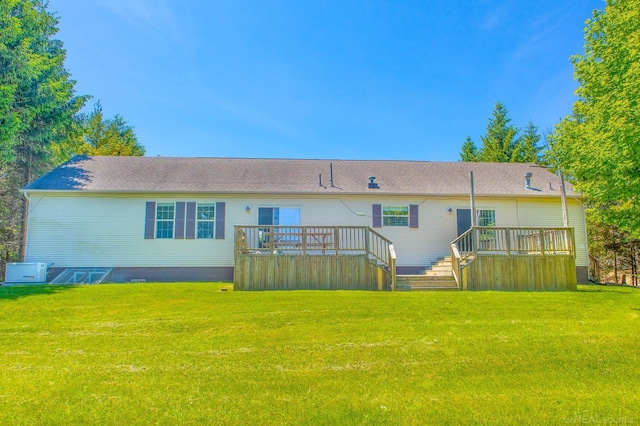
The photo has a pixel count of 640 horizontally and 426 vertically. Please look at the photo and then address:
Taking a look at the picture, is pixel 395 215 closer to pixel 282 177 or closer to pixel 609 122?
pixel 282 177

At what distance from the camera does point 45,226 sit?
37.9 feet

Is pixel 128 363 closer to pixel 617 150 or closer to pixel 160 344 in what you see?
pixel 160 344

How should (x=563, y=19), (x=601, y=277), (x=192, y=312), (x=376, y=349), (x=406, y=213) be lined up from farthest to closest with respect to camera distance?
1. (x=601, y=277)
2. (x=563, y=19)
3. (x=406, y=213)
4. (x=192, y=312)
5. (x=376, y=349)

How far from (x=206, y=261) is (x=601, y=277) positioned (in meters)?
19.0

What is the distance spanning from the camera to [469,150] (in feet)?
94.9

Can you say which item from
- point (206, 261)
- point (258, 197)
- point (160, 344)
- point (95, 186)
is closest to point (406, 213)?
point (258, 197)

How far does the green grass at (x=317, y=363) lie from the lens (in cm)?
292

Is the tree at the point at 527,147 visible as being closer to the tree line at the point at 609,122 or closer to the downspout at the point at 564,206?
the tree line at the point at 609,122

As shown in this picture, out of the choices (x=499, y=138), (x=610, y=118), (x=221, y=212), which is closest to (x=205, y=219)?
(x=221, y=212)

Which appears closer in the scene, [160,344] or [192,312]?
[160,344]

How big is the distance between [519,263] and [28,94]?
1797 cm

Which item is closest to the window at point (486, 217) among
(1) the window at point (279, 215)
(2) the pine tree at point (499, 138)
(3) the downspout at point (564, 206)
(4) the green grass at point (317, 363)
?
(3) the downspout at point (564, 206)

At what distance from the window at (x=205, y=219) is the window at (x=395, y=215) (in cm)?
596

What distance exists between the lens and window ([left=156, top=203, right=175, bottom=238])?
1175 centimetres
